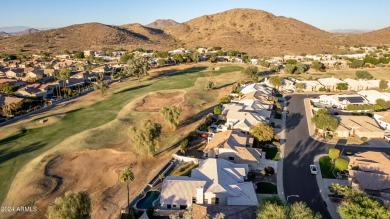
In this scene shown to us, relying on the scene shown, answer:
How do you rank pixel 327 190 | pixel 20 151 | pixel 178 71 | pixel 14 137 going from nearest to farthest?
pixel 327 190 < pixel 20 151 < pixel 14 137 < pixel 178 71

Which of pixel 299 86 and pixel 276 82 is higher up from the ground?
pixel 276 82

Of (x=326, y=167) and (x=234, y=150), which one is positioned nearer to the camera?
(x=326, y=167)

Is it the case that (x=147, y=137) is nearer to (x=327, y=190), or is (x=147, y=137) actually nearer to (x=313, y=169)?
(x=313, y=169)

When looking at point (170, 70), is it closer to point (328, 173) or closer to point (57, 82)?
point (57, 82)

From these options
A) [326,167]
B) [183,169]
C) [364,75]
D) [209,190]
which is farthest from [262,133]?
[364,75]

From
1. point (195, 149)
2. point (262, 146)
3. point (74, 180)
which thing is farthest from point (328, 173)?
point (74, 180)

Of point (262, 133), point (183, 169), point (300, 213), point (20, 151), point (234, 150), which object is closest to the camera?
point (300, 213)

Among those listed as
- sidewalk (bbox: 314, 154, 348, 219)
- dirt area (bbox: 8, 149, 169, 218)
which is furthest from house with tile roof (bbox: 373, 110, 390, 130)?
dirt area (bbox: 8, 149, 169, 218)

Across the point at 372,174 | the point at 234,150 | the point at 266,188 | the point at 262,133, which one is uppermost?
the point at 262,133
